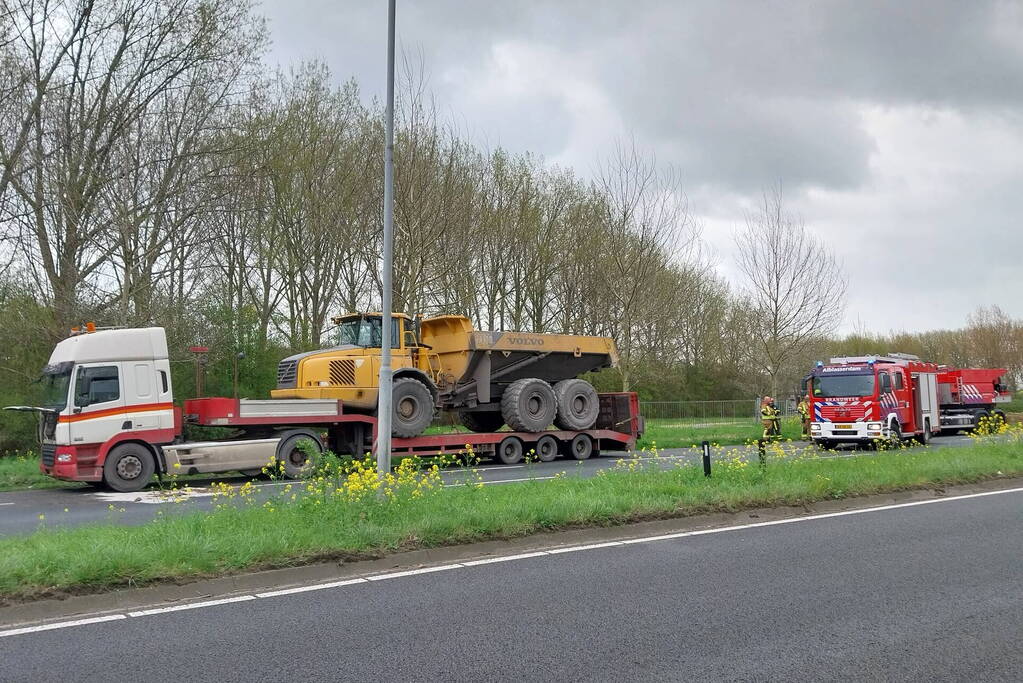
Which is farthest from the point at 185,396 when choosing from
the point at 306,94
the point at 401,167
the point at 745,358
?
the point at 745,358

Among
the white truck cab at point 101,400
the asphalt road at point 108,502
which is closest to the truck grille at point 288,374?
the asphalt road at point 108,502

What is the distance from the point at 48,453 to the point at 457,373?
8922 mm

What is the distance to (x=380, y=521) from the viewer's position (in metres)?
8.91

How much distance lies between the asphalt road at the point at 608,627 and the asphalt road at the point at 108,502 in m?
4.35

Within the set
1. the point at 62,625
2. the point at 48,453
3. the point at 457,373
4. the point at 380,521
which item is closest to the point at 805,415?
the point at 457,373

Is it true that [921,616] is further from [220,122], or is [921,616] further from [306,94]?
[306,94]

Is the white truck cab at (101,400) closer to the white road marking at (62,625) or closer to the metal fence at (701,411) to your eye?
the white road marking at (62,625)

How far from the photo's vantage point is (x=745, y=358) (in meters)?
51.9

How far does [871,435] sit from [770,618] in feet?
65.8

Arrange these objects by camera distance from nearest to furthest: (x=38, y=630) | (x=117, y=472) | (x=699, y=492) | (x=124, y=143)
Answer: (x=38, y=630) < (x=699, y=492) < (x=117, y=472) < (x=124, y=143)

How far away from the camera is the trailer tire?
864 inches

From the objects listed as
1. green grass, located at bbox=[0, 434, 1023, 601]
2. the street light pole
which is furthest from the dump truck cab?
the street light pole

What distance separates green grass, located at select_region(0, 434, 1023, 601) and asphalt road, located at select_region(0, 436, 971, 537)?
168 cm

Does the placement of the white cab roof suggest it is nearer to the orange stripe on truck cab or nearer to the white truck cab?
the white truck cab
